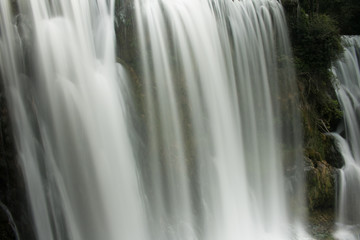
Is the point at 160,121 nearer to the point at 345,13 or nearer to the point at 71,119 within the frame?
the point at 71,119

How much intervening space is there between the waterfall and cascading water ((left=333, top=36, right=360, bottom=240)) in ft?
A: 3.29

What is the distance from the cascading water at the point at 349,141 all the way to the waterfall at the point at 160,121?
1.00 m

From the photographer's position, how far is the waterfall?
5391 mm

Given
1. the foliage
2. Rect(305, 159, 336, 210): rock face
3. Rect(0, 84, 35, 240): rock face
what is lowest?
Rect(305, 159, 336, 210): rock face

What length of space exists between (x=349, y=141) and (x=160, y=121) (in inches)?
207

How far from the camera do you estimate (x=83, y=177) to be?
18.5ft

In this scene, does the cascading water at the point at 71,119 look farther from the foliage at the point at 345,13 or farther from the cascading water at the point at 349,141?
the foliage at the point at 345,13

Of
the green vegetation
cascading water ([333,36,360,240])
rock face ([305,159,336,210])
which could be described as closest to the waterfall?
rock face ([305,159,336,210])

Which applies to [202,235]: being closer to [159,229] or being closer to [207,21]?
[159,229]

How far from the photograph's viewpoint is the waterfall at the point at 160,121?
5.39 m

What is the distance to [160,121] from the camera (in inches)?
267

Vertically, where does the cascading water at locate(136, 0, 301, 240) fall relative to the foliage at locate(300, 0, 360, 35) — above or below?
below

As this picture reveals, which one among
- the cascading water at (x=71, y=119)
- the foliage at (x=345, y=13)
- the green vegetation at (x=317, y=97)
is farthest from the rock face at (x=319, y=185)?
the foliage at (x=345, y=13)

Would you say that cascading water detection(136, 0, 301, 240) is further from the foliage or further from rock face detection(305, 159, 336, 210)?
the foliage
